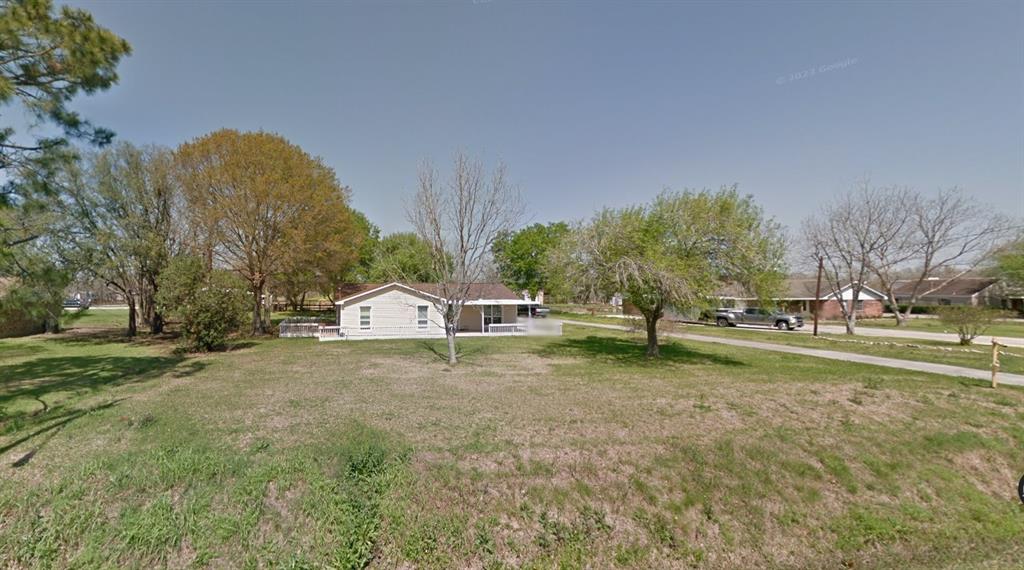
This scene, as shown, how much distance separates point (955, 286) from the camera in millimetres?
45125

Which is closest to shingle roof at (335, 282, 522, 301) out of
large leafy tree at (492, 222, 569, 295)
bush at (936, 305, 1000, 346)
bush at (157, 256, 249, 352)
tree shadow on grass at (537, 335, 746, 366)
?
tree shadow on grass at (537, 335, 746, 366)

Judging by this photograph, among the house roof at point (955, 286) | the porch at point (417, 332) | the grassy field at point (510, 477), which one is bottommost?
the grassy field at point (510, 477)

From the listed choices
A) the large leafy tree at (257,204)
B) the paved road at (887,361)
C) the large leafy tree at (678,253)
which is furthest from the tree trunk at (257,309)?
the paved road at (887,361)

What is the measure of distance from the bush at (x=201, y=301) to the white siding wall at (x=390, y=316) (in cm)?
589

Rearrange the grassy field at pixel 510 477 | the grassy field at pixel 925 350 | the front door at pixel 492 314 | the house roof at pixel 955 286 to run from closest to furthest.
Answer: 1. the grassy field at pixel 510 477
2. the grassy field at pixel 925 350
3. the front door at pixel 492 314
4. the house roof at pixel 955 286

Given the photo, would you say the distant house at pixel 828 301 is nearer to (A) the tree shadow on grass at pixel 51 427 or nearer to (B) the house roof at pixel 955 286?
(B) the house roof at pixel 955 286

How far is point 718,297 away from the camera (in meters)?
12.0

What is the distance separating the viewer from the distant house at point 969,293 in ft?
129

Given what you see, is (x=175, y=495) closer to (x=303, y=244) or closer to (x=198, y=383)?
(x=198, y=383)

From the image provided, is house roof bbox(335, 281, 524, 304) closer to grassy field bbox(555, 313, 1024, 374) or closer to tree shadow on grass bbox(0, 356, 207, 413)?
tree shadow on grass bbox(0, 356, 207, 413)

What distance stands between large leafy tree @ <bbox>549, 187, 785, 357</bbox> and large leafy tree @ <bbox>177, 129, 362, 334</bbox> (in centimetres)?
1503

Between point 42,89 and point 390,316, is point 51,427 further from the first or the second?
point 390,316

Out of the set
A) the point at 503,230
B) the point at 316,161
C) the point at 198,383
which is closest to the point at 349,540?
the point at 198,383

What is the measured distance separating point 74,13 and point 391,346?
1377 centimetres
